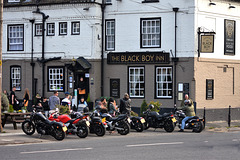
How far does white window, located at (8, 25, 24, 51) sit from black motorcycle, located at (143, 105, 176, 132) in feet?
44.7

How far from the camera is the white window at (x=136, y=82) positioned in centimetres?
3061

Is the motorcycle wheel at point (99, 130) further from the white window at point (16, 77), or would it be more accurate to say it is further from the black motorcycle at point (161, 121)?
the white window at point (16, 77)

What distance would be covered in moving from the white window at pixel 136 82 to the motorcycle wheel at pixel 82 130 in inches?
445

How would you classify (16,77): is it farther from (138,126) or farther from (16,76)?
(138,126)

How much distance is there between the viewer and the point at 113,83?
31.3m

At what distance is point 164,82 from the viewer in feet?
98.4

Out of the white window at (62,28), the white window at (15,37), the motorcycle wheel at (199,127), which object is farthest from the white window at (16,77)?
the motorcycle wheel at (199,127)

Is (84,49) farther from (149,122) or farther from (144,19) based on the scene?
(149,122)

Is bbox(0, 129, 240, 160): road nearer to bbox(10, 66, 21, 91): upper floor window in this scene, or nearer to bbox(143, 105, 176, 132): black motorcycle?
bbox(143, 105, 176, 132): black motorcycle

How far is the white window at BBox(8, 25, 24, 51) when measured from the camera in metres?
→ 33.7

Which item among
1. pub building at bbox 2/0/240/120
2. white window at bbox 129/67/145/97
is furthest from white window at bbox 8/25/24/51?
white window at bbox 129/67/145/97

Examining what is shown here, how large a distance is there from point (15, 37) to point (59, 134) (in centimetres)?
1646

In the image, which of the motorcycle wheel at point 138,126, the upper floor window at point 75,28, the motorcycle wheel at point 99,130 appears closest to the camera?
the motorcycle wheel at point 99,130

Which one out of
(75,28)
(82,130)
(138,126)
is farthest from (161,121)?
(75,28)
